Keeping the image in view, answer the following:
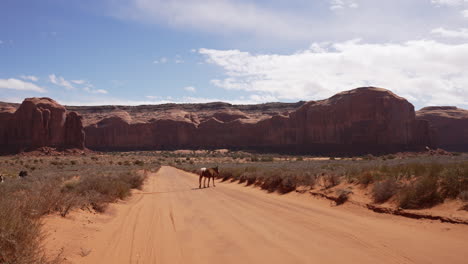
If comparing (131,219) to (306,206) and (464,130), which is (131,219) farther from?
(464,130)

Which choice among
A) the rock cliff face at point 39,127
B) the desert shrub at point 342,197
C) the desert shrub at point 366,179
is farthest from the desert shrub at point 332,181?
the rock cliff face at point 39,127

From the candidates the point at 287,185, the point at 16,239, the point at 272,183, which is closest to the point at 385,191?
the point at 287,185

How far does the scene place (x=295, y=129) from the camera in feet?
316

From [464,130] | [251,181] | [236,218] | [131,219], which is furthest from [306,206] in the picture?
[464,130]

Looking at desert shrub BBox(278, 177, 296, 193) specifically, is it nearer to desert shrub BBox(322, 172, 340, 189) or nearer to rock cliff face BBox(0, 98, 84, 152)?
desert shrub BBox(322, 172, 340, 189)

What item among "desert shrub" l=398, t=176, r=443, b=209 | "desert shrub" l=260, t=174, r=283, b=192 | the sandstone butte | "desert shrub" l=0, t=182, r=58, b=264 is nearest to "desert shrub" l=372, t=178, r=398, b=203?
"desert shrub" l=398, t=176, r=443, b=209

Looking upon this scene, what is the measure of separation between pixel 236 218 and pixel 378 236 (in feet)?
12.9

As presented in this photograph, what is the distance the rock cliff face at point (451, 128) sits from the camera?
9650 cm

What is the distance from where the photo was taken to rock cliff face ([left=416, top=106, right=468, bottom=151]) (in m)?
96.5

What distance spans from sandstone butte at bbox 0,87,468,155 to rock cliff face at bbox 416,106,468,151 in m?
0.25

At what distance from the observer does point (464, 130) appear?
9800 cm

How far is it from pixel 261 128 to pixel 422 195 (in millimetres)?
94902

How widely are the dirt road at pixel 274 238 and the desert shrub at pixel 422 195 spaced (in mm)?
957

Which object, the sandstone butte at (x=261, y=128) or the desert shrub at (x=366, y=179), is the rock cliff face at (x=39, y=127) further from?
the desert shrub at (x=366, y=179)
